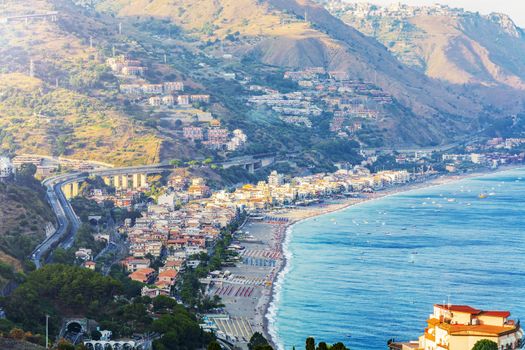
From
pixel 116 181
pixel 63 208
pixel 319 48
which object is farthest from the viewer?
pixel 319 48

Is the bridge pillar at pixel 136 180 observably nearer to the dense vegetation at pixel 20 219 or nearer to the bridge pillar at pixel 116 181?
the bridge pillar at pixel 116 181

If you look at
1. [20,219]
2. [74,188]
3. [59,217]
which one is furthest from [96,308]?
[74,188]

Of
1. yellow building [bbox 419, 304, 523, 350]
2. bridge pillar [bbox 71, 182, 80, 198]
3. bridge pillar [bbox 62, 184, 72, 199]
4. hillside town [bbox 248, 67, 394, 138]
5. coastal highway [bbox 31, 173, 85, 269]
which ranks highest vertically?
yellow building [bbox 419, 304, 523, 350]

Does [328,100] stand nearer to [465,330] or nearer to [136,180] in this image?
[136,180]

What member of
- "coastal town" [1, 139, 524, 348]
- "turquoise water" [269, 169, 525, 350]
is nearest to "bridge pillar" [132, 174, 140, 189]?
"coastal town" [1, 139, 524, 348]

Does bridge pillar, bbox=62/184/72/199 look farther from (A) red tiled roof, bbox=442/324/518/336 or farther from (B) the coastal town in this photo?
(A) red tiled roof, bbox=442/324/518/336

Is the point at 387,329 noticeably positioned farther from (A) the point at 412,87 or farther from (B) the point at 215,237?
(A) the point at 412,87
